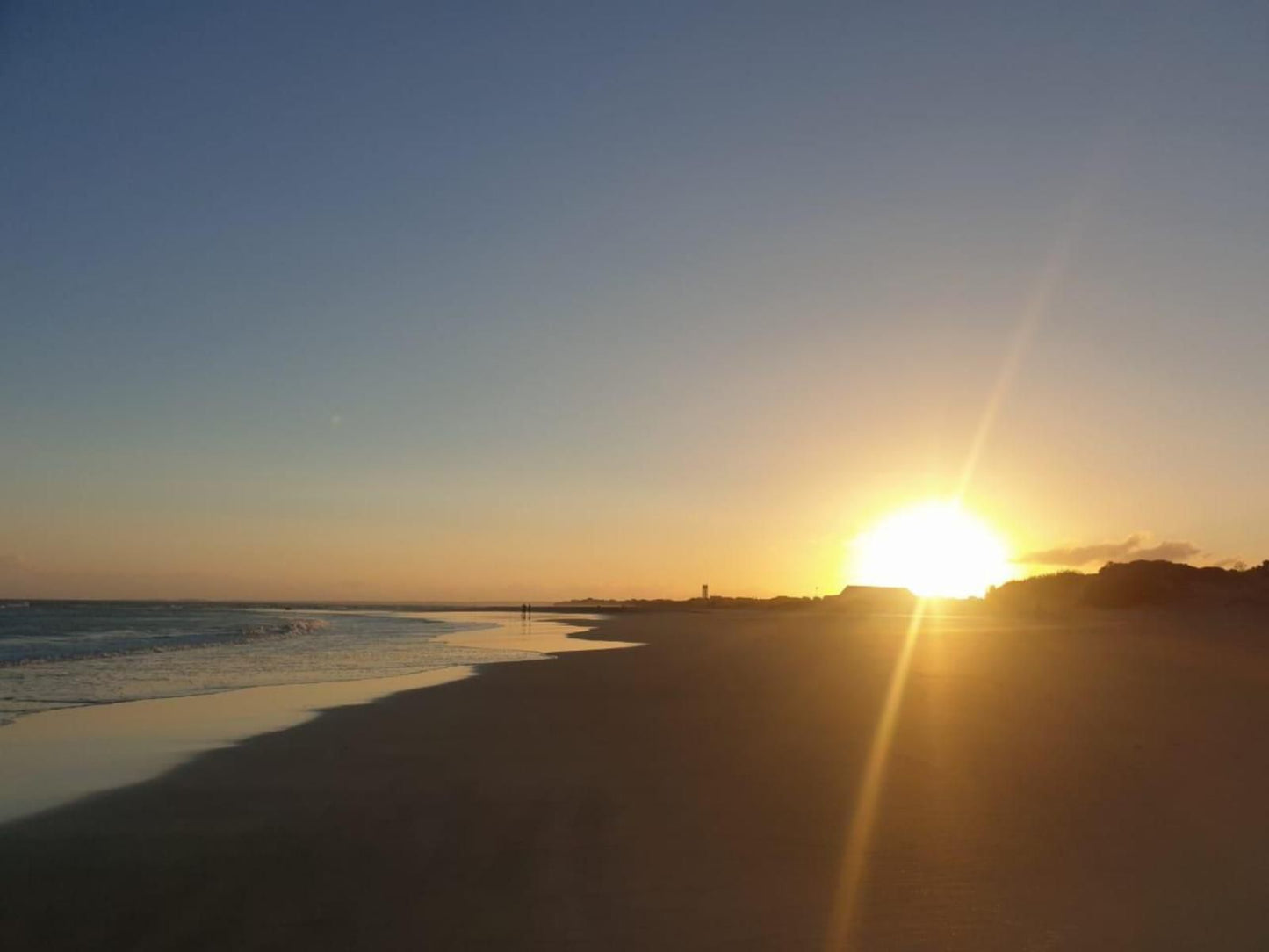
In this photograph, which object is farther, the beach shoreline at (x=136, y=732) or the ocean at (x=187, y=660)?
the ocean at (x=187, y=660)

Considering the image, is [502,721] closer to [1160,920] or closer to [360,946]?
[360,946]

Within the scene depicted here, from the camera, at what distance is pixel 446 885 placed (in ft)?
23.3

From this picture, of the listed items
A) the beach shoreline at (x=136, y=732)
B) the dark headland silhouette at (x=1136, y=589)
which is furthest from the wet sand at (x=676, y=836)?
the dark headland silhouette at (x=1136, y=589)

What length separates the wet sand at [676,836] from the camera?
6277 millimetres

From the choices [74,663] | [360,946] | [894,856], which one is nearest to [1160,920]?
[894,856]

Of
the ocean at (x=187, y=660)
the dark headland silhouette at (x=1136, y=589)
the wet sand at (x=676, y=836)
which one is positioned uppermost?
the dark headland silhouette at (x=1136, y=589)

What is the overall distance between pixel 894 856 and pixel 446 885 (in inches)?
140

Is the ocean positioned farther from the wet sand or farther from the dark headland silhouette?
the dark headland silhouette

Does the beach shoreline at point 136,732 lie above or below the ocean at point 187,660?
below

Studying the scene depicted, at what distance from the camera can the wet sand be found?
6277 millimetres

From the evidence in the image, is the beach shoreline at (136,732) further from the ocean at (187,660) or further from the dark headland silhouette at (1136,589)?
the dark headland silhouette at (1136,589)

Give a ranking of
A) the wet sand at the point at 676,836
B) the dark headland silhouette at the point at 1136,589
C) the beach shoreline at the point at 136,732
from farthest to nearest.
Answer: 1. the dark headland silhouette at the point at 1136,589
2. the beach shoreline at the point at 136,732
3. the wet sand at the point at 676,836

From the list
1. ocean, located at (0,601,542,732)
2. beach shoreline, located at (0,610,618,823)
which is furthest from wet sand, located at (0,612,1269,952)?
ocean, located at (0,601,542,732)

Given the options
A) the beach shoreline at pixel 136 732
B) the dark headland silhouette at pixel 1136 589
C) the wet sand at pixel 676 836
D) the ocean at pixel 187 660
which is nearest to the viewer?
the wet sand at pixel 676 836
